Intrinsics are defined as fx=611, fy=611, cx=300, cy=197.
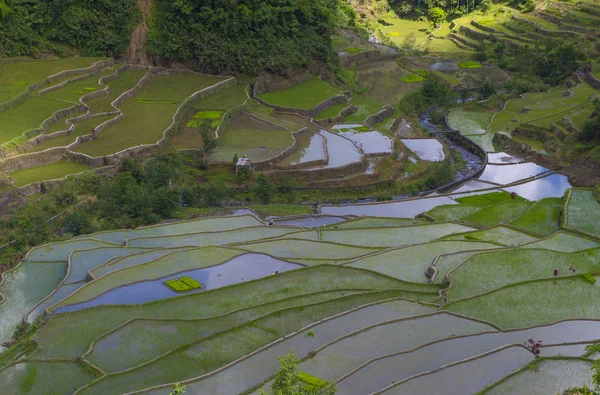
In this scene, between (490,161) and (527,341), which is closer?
(527,341)

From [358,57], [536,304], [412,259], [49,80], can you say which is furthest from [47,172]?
[358,57]

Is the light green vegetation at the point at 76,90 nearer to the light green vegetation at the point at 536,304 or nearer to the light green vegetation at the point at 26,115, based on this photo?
the light green vegetation at the point at 26,115

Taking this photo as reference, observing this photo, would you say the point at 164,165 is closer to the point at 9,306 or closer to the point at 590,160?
the point at 9,306

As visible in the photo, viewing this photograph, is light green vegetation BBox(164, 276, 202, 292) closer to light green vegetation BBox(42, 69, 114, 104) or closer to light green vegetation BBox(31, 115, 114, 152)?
light green vegetation BBox(31, 115, 114, 152)

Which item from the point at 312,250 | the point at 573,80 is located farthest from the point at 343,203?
the point at 573,80

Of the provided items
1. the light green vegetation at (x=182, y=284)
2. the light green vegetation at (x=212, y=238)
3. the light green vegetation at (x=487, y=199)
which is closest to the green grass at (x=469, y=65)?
the light green vegetation at (x=487, y=199)

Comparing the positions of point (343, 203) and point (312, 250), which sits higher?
point (312, 250)
